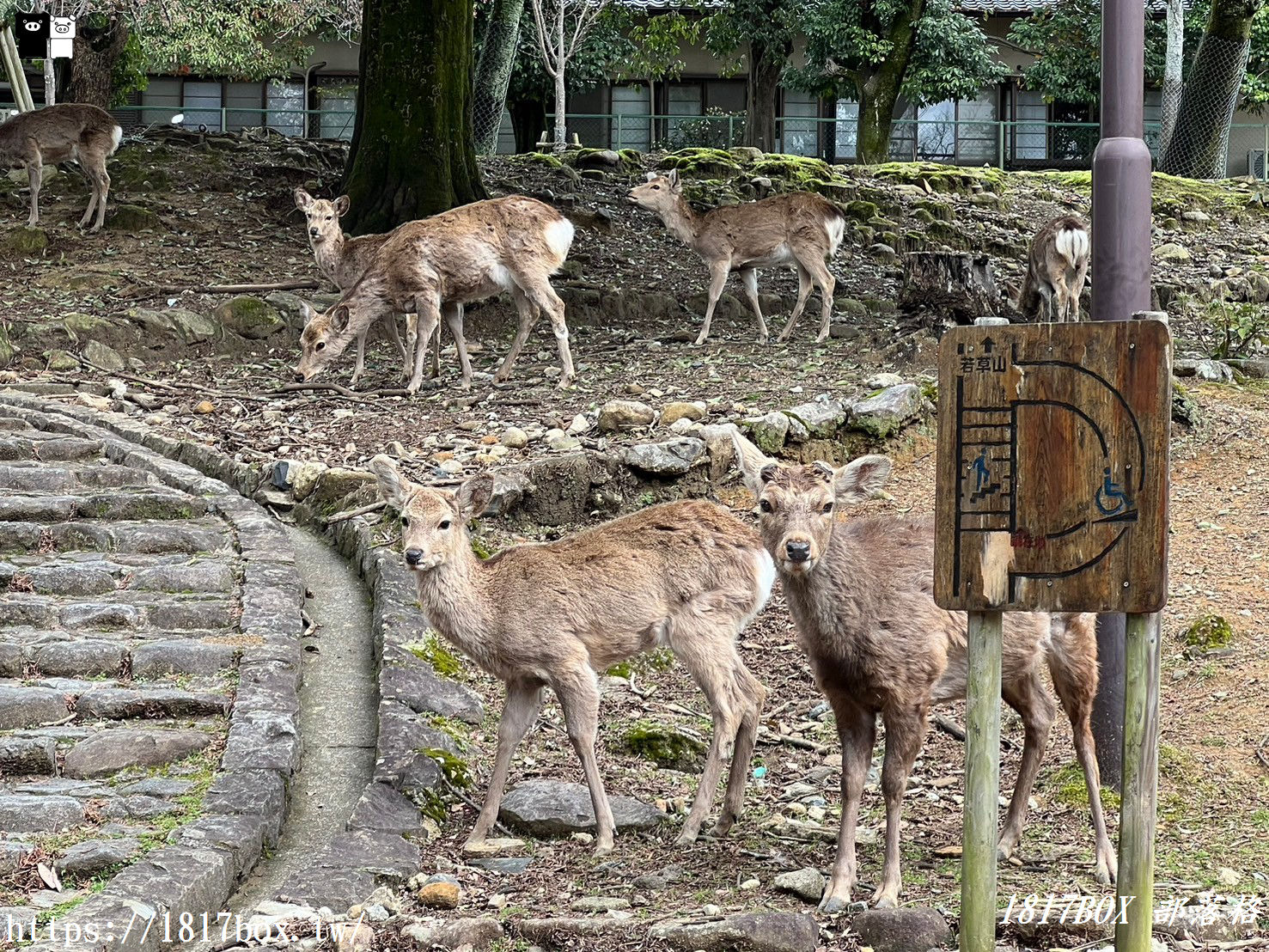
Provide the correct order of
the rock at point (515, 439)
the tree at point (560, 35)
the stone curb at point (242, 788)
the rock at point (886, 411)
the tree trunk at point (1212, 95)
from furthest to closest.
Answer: the tree at point (560, 35) → the tree trunk at point (1212, 95) → the rock at point (886, 411) → the rock at point (515, 439) → the stone curb at point (242, 788)

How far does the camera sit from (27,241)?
1630 centimetres

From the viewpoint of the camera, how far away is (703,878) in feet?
17.2

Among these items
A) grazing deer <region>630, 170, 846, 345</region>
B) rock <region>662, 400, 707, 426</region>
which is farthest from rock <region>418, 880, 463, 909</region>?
grazing deer <region>630, 170, 846, 345</region>

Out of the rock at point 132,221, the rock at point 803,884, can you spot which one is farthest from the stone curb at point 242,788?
the rock at point 132,221

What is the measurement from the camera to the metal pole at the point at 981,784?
13.0 feet

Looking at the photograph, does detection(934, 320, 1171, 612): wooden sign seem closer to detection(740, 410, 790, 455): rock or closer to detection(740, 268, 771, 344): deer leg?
detection(740, 410, 790, 455): rock

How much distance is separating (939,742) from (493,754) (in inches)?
79.4

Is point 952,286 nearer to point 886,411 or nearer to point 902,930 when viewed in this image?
point 886,411

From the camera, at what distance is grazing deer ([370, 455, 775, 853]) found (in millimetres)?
5836

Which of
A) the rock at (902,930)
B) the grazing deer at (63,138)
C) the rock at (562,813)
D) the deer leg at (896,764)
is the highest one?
the grazing deer at (63,138)

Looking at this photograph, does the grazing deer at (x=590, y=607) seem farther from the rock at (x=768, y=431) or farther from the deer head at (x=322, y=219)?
the deer head at (x=322, y=219)

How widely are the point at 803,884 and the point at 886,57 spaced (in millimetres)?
23939

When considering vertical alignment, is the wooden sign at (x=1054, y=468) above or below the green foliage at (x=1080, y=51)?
below

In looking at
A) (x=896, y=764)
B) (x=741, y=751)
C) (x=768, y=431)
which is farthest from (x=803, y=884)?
(x=768, y=431)
